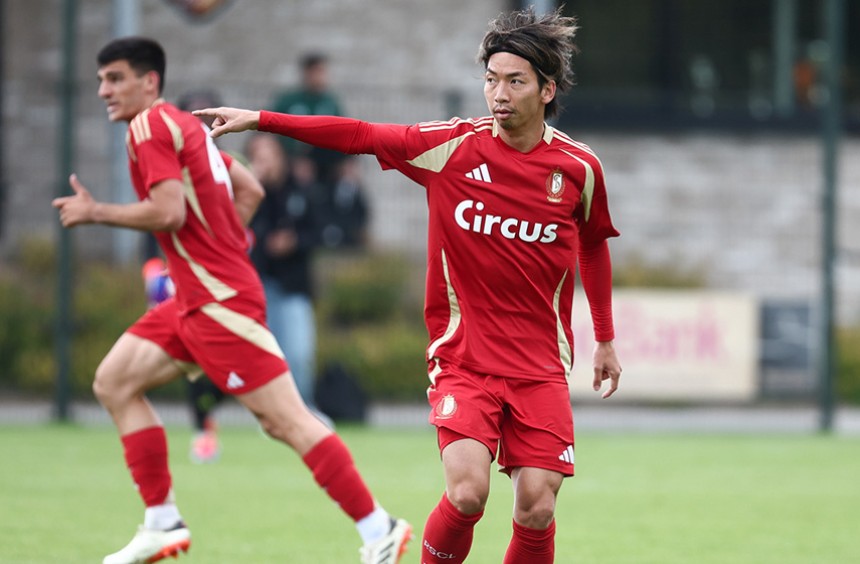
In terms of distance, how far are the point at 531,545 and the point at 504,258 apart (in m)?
1.12

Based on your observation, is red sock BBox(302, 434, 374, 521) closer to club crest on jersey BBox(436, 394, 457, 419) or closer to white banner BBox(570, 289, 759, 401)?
club crest on jersey BBox(436, 394, 457, 419)

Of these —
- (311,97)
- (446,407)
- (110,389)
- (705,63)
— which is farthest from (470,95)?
(446,407)

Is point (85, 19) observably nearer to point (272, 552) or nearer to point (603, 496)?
point (603, 496)

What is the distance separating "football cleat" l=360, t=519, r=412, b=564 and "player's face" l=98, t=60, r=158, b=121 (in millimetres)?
2406

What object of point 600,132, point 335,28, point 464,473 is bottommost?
point 464,473

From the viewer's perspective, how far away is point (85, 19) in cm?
1875

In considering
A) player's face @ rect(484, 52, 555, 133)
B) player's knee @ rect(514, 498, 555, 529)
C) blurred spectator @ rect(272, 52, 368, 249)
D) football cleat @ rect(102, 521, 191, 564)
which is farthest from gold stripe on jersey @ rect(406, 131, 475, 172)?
blurred spectator @ rect(272, 52, 368, 249)

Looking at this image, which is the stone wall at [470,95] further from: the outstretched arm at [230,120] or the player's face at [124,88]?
the outstretched arm at [230,120]

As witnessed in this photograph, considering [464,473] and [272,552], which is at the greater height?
[464,473]

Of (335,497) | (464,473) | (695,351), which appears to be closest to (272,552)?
(335,497)

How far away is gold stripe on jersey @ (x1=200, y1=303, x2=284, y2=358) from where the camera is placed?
7.10m

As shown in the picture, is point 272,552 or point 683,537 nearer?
point 272,552

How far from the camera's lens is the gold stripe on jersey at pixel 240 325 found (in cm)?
710

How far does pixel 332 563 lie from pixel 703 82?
13.7m
